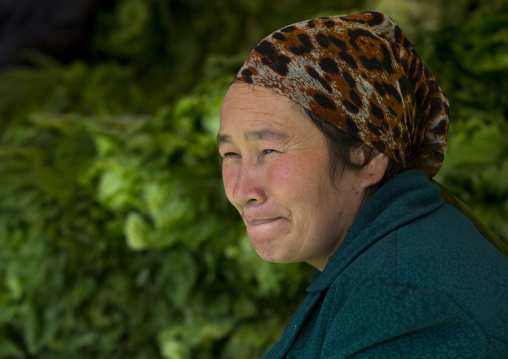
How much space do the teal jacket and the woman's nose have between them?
0.20 m

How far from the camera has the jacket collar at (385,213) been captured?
3.22 feet

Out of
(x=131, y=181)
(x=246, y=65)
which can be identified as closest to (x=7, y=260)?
(x=131, y=181)

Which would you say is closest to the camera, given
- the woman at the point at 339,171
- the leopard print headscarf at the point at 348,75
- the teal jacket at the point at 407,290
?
the teal jacket at the point at 407,290

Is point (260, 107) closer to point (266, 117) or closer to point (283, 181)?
point (266, 117)

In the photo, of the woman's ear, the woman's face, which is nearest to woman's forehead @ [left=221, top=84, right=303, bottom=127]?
the woman's face

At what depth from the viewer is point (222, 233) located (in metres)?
2.59

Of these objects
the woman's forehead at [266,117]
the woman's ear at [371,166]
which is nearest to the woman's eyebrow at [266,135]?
the woman's forehead at [266,117]

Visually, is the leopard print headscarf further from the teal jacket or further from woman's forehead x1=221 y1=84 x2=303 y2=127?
the teal jacket

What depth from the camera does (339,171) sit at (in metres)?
1.11

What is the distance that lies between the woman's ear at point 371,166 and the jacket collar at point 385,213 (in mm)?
52

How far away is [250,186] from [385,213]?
11.1 inches

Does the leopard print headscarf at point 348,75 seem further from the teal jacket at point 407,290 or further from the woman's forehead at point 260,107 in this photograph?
the teal jacket at point 407,290

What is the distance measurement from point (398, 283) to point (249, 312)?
185 cm

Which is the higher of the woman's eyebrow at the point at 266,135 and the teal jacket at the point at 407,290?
the woman's eyebrow at the point at 266,135
